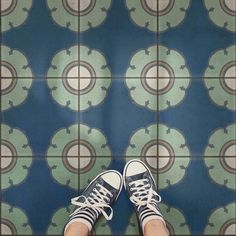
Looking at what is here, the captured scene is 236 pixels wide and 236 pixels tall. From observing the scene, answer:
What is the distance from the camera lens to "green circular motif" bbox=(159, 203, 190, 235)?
127 centimetres

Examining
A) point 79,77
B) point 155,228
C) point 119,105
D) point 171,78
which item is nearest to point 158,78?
point 171,78

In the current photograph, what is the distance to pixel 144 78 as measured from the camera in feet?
4.13

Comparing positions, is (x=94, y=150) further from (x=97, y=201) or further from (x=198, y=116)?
(x=198, y=116)

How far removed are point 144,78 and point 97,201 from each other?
1.46 feet

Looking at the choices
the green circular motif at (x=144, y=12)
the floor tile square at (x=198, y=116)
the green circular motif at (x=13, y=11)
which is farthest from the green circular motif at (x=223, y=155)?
the green circular motif at (x=13, y=11)

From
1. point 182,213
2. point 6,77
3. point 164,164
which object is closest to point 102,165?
point 164,164

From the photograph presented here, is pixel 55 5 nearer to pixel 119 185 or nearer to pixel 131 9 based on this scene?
pixel 131 9

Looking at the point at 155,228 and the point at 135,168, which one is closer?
the point at 155,228

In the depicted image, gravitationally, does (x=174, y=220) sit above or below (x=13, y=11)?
below

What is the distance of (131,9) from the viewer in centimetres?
125

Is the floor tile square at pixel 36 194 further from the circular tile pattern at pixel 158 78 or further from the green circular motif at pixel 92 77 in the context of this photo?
the circular tile pattern at pixel 158 78

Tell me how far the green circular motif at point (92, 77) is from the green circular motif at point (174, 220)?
16.9 inches

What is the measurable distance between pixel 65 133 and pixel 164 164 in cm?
36

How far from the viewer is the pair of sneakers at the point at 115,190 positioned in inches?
48.7
